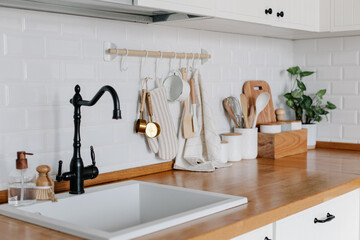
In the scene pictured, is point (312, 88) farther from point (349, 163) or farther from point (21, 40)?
point (21, 40)

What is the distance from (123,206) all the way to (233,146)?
86cm

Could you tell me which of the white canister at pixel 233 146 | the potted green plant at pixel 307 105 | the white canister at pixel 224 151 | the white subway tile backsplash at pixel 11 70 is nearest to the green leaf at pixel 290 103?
the potted green plant at pixel 307 105

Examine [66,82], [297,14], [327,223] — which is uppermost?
[297,14]

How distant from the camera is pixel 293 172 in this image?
235cm

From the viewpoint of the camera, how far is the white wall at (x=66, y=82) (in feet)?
5.90

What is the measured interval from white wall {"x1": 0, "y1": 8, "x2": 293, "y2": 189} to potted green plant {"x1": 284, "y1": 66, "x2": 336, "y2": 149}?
877 millimetres

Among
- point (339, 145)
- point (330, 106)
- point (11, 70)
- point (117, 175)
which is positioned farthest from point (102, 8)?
point (339, 145)

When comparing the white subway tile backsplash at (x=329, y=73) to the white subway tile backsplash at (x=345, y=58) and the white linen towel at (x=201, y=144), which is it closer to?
the white subway tile backsplash at (x=345, y=58)

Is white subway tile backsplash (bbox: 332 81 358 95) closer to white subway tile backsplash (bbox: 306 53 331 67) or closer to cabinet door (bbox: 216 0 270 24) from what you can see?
white subway tile backsplash (bbox: 306 53 331 67)

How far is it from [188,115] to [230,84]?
477 millimetres

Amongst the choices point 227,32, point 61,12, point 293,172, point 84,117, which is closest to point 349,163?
point 293,172

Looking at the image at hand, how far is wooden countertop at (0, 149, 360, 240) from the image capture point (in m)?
1.44

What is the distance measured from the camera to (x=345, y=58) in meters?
3.16

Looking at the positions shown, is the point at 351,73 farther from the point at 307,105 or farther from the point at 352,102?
the point at 307,105
